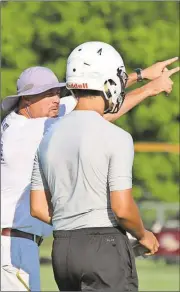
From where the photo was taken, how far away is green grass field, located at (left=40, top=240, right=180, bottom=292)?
12.9 m

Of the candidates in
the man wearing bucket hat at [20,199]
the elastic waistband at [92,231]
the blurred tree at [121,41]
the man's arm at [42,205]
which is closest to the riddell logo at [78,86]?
the man's arm at [42,205]

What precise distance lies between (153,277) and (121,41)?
858 centimetres

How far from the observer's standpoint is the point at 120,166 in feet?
16.3

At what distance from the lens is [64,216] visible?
5141 mm

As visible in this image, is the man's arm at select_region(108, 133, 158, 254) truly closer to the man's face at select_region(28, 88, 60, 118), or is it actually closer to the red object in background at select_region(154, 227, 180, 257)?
the man's face at select_region(28, 88, 60, 118)

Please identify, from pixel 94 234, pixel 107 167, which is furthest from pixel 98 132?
pixel 94 234

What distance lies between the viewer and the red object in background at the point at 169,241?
15617 mm

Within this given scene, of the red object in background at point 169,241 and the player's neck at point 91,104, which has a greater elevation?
the player's neck at point 91,104

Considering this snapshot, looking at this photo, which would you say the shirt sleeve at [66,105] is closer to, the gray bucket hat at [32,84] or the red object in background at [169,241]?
the gray bucket hat at [32,84]

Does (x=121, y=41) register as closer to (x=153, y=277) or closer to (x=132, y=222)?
Answer: (x=153, y=277)

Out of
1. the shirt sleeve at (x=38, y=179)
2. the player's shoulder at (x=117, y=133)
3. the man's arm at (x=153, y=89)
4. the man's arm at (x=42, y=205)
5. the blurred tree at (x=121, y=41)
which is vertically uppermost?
the blurred tree at (x=121, y=41)

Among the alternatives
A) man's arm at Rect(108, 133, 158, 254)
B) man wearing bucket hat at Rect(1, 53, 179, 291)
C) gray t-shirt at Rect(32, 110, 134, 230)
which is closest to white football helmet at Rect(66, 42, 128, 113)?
gray t-shirt at Rect(32, 110, 134, 230)

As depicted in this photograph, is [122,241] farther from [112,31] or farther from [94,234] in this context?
[112,31]

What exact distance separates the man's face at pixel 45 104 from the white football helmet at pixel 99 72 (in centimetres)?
129
